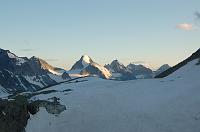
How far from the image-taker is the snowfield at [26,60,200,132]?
46469mm

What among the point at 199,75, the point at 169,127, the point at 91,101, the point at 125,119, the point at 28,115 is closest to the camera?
the point at 169,127

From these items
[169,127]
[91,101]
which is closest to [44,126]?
[91,101]

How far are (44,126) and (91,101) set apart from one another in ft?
29.5

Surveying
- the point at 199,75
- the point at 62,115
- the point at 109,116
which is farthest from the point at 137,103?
the point at 199,75

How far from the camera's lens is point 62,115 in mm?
52719

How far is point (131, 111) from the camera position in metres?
51.2

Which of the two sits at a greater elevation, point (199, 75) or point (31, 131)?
point (199, 75)

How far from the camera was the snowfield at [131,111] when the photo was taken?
46469mm

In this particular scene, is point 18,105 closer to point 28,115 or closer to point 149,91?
point 28,115

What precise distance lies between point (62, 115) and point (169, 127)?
1373cm

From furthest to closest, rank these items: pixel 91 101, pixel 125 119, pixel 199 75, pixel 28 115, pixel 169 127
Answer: pixel 199 75, pixel 91 101, pixel 28 115, pixel 125 119, pixel 169 127

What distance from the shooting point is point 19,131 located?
50781mm

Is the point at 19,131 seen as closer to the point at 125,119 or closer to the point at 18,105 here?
the point at 18,105

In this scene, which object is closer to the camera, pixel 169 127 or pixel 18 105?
pixel 169 127
